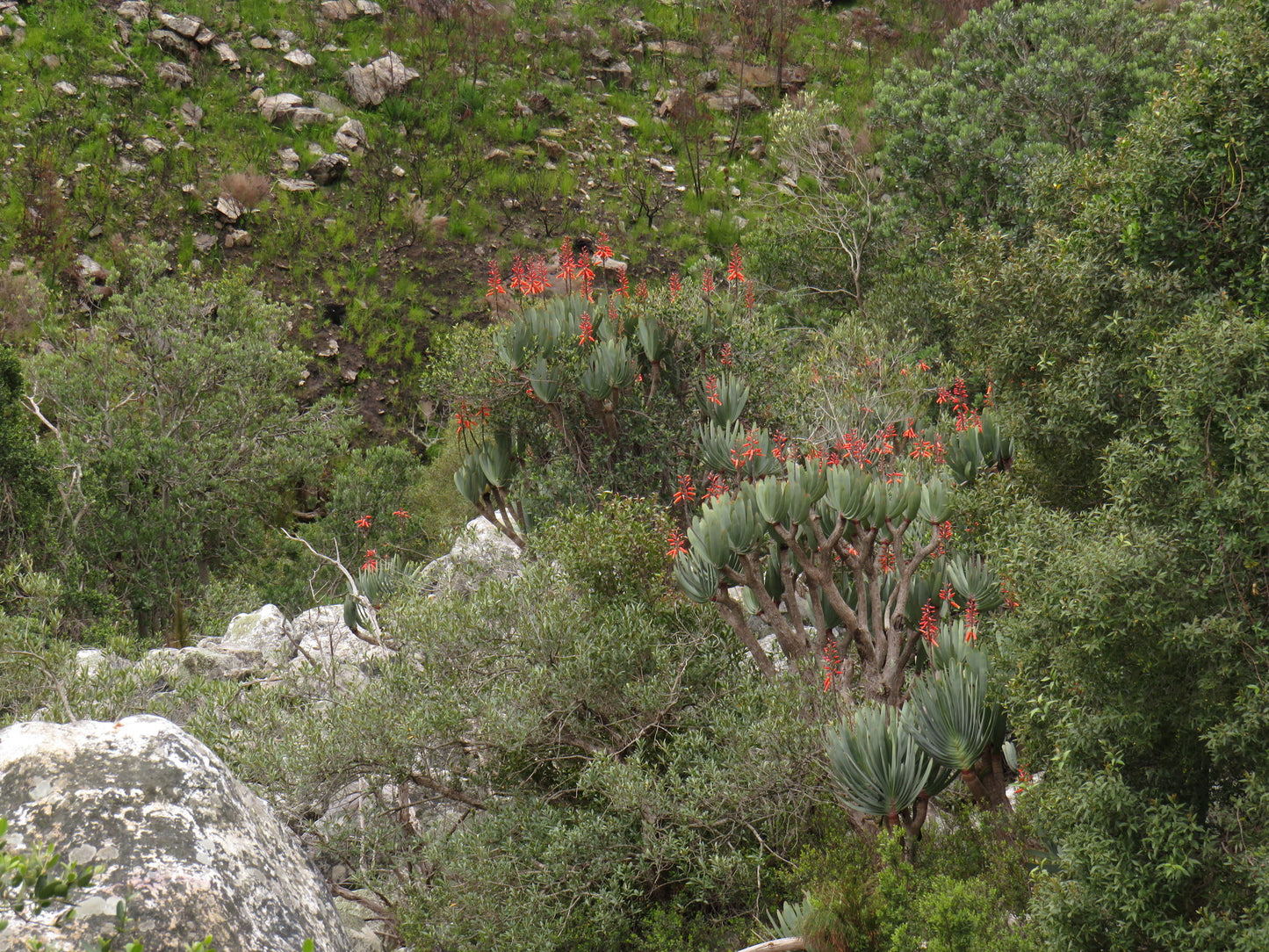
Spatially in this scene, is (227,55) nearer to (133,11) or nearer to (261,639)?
(133,11)

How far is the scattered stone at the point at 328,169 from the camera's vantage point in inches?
1205

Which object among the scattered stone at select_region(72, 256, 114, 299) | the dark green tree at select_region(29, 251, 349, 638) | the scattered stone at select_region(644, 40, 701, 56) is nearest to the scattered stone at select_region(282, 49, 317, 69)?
the scattered stone at select_region(72, 256, 114, 299)

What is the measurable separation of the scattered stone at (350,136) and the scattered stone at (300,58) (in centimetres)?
258

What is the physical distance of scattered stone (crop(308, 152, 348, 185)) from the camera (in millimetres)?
30609

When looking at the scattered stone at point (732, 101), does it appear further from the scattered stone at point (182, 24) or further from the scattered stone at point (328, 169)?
the scattered stone at point (182, 24)

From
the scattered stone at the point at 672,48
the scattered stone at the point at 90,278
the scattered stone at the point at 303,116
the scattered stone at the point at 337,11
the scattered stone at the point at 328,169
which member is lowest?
the scattered stone at the point at 90,278

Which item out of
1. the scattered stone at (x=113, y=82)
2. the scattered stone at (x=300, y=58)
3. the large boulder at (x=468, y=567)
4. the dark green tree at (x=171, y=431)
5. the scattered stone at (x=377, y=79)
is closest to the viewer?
the large boulder at (x=468, y=567)

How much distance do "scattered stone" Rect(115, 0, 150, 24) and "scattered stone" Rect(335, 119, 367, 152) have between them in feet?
23.3

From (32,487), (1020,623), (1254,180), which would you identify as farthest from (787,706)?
(32,487)

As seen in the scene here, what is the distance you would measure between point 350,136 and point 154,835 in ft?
99.8

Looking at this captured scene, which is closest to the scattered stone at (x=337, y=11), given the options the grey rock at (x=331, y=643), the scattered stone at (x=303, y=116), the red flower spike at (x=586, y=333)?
the scattered stone at (x=303, y=116)

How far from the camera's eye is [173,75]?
30.9 m

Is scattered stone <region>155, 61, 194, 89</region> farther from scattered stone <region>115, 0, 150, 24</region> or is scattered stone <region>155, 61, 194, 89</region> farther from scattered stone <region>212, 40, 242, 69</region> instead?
scattered stone <region>115, 0, 150, 24</region>

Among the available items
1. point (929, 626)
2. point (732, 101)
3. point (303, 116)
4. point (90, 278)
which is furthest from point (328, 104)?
point (929, 626)
